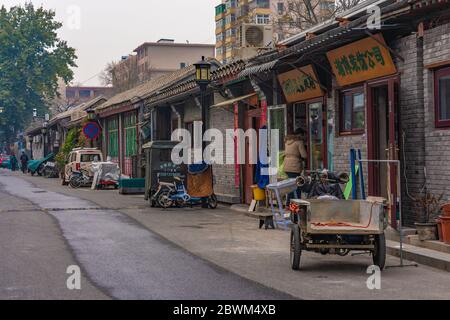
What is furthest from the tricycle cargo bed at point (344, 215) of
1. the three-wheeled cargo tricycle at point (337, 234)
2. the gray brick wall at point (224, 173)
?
the gray brick wall at point (224, 173)

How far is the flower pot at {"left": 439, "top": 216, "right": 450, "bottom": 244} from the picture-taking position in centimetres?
1127

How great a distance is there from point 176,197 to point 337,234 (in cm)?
1192

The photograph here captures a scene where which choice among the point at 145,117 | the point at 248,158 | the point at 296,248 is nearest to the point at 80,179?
the point at 145,117

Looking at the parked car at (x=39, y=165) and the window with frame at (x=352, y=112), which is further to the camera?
the parked car at (x=39, y=165)

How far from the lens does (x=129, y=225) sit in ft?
53.8

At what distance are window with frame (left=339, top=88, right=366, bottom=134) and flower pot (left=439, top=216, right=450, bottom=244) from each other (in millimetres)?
4574

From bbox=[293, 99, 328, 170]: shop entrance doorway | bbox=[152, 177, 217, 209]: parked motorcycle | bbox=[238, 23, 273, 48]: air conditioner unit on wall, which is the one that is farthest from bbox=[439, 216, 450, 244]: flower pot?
bbox=[238, 23, 273, 48]: air conditioner unit on wall

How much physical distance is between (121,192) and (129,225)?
12456 mm

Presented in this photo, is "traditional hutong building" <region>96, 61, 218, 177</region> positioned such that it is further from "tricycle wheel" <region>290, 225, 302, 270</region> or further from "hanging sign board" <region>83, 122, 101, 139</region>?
"tricycle wheel" <region>290, 225, 302, 270</region>

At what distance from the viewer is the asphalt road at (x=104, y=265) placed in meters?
8.48

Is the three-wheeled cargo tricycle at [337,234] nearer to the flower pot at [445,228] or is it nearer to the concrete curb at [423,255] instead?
the concrete curb at [423,255]

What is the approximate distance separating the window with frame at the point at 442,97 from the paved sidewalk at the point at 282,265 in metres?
2.60

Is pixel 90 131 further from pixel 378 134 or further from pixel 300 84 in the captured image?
pixel 378 134

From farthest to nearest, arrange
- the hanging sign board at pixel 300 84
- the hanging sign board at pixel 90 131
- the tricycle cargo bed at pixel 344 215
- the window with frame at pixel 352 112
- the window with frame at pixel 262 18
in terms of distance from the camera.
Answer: the window with frame at pixel 262 18 → the hanging sign board at pixel 90 131 → the hanging sign board at pixel 300 84 → the window with frame at pixel 352 112 → the tricycle cargo bed at pixel 344 215
